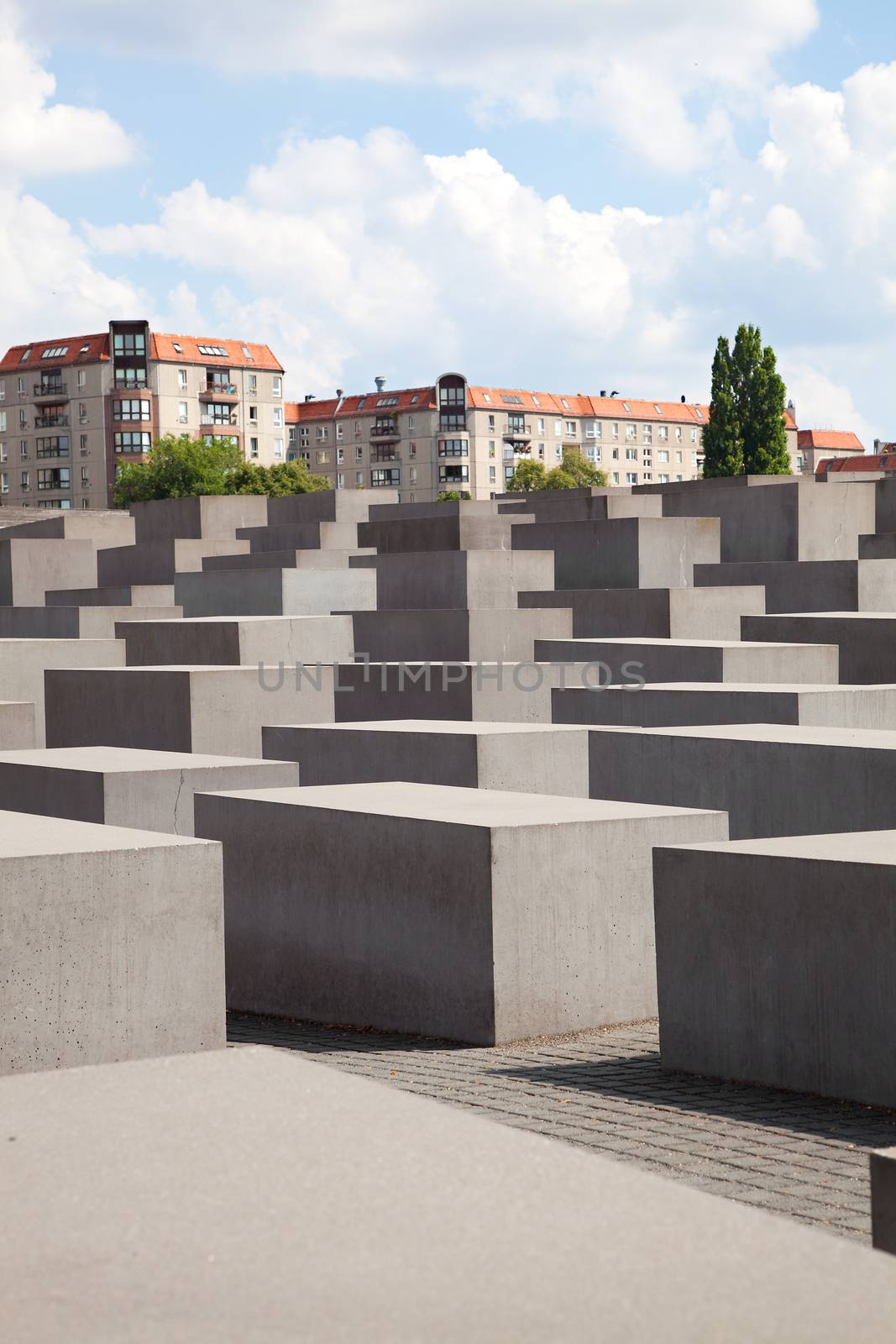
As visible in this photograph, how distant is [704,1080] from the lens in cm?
641

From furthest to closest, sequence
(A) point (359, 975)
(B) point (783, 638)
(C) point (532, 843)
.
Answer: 1. (B) point (783, 638)
2. (A) point (359, 975)
3. (C) point (532, 843)

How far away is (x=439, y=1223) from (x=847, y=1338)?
2.32ft

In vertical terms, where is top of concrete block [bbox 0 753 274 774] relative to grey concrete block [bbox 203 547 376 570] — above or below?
below

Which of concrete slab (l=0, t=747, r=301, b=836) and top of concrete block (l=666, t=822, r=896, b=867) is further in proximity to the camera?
concrete slab (l=0, t=747, r=301, b=836)

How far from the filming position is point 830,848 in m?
6.42

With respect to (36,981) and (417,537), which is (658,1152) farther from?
(417,537)

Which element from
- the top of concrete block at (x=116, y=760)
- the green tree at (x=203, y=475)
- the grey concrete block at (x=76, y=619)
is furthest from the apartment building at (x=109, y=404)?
the top of concrete block at (x=116, y=760)

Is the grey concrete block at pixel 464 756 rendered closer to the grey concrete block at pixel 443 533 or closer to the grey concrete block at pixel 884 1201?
the grey concrete block at pixel 884 1201

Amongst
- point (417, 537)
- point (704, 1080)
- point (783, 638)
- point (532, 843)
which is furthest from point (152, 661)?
point (704, 1080)

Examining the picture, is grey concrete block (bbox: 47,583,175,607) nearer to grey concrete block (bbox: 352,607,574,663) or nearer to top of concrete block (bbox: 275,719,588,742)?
grey concrete block (bbox: 352,607,574,663)

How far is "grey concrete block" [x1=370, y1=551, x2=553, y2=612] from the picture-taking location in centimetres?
2098

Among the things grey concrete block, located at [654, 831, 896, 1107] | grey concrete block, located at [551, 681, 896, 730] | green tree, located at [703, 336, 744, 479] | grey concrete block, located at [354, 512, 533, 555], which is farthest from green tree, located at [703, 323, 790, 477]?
grey concrete block, located at [654, 831, 896, 1107]

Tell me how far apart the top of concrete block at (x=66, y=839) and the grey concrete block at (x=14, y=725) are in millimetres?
6461

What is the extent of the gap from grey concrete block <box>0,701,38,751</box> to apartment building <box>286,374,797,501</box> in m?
107
